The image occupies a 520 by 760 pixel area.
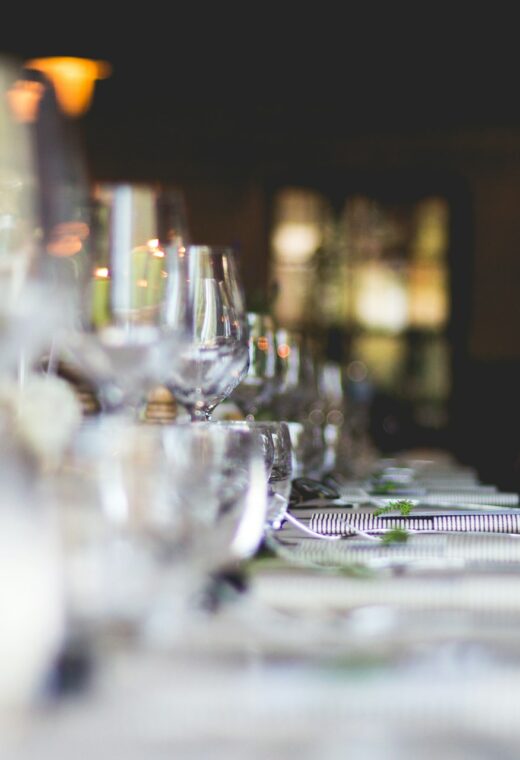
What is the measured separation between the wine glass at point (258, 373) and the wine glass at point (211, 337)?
387 mm

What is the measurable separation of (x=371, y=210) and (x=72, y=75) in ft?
6.61

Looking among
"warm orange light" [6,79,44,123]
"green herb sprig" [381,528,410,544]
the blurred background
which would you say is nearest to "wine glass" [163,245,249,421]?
"green herb sprig" [381,528,410,544]

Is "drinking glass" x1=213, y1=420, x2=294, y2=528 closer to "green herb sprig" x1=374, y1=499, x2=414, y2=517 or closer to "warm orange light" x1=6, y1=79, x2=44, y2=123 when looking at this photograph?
"green herb sprig" x1=374, y1=499, x2=414, y2=517

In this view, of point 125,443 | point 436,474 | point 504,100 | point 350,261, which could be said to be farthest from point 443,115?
point 125,443

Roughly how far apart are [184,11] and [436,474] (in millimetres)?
Result: 3954

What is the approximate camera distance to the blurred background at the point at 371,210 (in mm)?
7031

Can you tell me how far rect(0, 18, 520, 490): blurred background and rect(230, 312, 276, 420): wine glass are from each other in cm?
532

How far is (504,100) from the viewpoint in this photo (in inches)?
265

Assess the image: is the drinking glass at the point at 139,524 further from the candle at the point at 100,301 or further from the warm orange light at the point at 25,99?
the warm orange light at the point at 25,99

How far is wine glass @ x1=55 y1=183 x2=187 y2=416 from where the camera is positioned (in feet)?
2.44

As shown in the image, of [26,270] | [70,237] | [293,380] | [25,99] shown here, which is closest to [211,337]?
[70,237]

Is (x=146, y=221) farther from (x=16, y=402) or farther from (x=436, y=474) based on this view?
(x=436, y=474)

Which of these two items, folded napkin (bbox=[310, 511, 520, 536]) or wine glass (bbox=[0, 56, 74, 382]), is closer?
wine glass (bbox=[0, 56, 74, 382])

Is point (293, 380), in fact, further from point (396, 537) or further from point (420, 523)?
point (396, 537)
